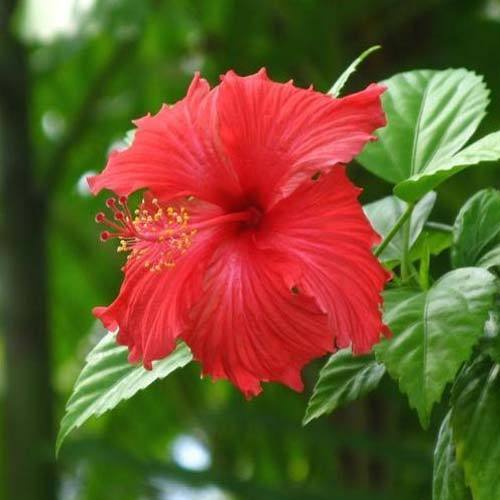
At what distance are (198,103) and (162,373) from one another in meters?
0.12

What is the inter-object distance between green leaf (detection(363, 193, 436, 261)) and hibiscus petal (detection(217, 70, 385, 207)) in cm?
9

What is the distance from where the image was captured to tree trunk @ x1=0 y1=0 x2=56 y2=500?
4.18 ft

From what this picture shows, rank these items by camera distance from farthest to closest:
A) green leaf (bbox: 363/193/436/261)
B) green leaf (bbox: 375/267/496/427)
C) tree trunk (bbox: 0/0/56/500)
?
tree trunk (bbox: 0/0/56/500), green leaf (bbox: 363/193/436/261), green leaf (bbox: 375/267/496/427)

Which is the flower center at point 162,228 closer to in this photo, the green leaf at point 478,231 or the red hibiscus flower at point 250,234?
the red hibiscus flower at point 250,234

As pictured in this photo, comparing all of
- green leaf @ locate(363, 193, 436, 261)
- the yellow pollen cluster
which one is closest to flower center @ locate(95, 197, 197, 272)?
the yellow pollen cluster

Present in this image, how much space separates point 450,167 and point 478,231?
72mm

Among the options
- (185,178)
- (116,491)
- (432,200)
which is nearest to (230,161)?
(185,178)

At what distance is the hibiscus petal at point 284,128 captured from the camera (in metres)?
0.42

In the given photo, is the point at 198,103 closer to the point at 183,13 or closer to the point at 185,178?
the point at 185,178

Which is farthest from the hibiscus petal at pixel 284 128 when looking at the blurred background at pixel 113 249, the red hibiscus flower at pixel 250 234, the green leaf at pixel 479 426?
the blurred background at pixel 113 249

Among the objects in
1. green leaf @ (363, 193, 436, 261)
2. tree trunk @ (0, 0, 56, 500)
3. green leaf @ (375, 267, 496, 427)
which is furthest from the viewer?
tree trunk @ (0, 0, 56, 500)

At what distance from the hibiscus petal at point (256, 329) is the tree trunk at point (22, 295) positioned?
2.83 ft

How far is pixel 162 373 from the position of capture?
0.45m

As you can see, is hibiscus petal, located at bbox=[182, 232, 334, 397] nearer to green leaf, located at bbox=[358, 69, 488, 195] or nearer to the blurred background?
green leaf, located at bbox=[358, 69, 488, 195]
